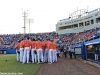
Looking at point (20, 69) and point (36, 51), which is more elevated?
point (36, 51)

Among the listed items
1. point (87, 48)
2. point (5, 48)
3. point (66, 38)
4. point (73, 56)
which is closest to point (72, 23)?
point (66, 38)

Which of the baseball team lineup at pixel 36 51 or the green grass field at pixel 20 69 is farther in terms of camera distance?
the baseball team lineup at pixel 36 51

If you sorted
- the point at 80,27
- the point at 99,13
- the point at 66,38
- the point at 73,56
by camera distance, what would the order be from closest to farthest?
the point at 73,56 < the point at 99,13 < the point at 66,38 < the point at 80,27

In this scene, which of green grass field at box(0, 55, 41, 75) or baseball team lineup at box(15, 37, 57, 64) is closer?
green grass field at box(0, 55, 41, 75)

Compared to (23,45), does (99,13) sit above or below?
above

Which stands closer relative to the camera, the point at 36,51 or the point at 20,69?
the point at 20,69

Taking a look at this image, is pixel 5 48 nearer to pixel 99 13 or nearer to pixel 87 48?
pixel 99 13

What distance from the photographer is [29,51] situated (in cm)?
2788

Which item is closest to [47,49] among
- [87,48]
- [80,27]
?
[87,48]

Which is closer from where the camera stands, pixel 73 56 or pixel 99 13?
pixel 73 56

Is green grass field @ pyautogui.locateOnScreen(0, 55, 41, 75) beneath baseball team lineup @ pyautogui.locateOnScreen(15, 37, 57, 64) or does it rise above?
beneath

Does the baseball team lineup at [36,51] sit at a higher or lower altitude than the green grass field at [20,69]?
higher

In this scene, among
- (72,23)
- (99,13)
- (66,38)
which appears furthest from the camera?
(72,23)

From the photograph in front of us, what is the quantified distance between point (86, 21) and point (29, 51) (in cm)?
4569
